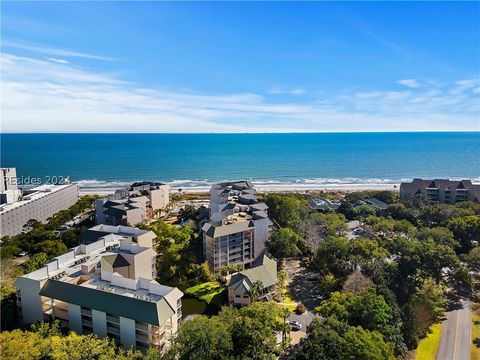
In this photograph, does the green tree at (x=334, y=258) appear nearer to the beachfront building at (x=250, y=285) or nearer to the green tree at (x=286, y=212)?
the beachfront building at (x=250, y=285)

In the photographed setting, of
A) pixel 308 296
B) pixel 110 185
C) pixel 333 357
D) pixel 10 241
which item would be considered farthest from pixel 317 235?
pixel 110 185

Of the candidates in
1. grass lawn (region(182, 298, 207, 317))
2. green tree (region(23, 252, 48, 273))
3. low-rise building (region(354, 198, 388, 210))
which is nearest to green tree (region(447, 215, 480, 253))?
low-rise building (region(354, 198, 388, 210))

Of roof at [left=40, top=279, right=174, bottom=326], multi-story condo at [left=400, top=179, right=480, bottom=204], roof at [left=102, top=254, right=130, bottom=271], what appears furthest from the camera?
multi-story condo at [left=400, top=179, right=480, bottom=204]

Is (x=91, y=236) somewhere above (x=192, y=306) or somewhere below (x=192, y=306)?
above

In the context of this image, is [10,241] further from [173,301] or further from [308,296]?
[308,296]

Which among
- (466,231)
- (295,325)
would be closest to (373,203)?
(466,231)

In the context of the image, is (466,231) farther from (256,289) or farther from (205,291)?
(205,291)

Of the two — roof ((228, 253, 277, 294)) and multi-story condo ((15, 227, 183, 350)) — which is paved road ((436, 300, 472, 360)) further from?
multi-story condo ((15, 227, 183, 350))
